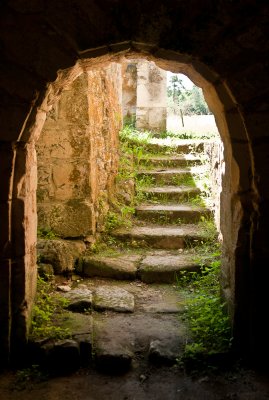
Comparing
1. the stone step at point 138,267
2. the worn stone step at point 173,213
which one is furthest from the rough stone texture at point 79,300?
the worn stone step at point 173,213

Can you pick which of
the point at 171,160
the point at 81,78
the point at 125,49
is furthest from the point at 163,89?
the point at 125,49

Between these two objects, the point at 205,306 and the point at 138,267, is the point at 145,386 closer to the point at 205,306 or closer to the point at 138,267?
the point at 205,306

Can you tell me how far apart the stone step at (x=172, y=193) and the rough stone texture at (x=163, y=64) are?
306 cm

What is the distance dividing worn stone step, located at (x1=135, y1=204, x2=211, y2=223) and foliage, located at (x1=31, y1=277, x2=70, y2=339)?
1.99 meters

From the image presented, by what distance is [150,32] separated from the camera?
2.46m

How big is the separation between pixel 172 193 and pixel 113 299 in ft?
8.27

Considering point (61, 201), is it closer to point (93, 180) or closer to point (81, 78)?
point (93, 180)

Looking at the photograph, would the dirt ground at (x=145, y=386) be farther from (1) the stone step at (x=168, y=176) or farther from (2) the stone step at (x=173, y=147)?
(2) the stone step at (x=173, y=147)

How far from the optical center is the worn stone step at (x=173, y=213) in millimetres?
5312

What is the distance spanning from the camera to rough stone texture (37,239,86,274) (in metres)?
4.01

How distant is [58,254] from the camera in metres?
4.05

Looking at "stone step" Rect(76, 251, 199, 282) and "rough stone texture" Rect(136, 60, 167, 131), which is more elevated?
"rough stone texture" Rect(136, 60, 167, 131)

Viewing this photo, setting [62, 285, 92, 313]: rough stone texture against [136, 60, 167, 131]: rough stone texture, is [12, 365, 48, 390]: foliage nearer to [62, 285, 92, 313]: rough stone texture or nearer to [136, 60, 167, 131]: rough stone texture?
[62, 285, 92, 313]: rough stone texture

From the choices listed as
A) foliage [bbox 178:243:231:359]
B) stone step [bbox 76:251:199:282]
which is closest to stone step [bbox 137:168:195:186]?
foliage [bbox 178:243:231:359]
